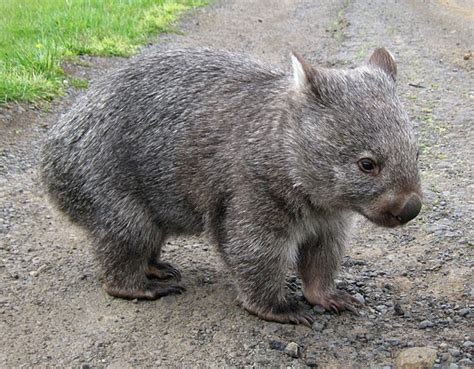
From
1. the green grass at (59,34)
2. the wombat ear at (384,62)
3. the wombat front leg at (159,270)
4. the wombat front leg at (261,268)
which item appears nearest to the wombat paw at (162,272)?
the wombat front leg at (159,270)

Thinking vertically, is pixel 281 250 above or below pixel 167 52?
below

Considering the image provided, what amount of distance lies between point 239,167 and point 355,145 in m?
0.61

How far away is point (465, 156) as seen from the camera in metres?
5.34

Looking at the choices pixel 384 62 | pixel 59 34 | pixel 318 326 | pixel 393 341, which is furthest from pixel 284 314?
pixel 59 34

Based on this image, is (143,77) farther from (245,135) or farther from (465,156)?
(465,156)

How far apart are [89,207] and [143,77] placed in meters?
0.76

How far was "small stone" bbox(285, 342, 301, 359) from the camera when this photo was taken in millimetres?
3191

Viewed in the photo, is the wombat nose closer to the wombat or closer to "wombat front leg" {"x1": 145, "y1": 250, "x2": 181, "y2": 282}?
the wombat

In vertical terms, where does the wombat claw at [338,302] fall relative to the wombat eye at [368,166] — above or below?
below

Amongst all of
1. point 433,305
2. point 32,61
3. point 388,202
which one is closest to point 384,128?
point 388,202

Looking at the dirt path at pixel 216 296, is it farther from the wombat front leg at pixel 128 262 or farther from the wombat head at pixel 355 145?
the wombat head at pixel 355 145

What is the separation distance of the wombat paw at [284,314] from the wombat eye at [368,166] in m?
0.85

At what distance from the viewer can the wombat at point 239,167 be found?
3170mm

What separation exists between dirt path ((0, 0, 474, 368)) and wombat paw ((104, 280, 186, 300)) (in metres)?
0.04
